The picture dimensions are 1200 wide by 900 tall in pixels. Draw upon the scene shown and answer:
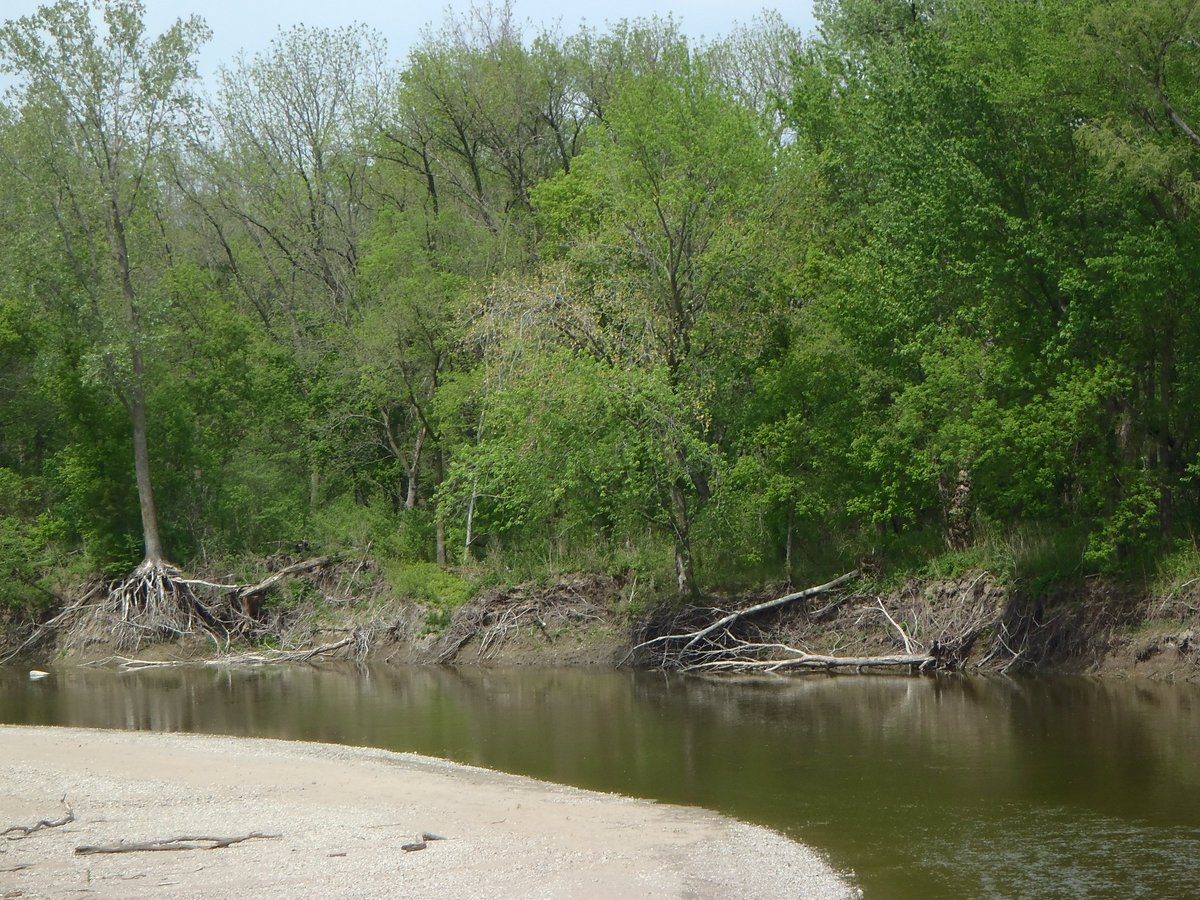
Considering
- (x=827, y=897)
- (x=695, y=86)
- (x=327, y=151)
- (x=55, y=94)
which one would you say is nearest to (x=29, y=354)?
(x=55, y=94)

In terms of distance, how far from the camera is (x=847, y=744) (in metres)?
19.3

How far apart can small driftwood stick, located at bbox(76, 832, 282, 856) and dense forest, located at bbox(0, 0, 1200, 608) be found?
1520 cm

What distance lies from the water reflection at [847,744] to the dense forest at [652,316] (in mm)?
4516

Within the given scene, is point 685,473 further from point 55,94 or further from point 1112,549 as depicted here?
point 55,94

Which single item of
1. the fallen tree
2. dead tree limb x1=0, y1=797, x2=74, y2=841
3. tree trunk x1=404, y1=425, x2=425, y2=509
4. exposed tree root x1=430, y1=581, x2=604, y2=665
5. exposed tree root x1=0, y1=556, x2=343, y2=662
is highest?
tree trunk x1=404, y1=425, x2=425, y2=509

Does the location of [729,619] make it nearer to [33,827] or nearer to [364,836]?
[364,836]

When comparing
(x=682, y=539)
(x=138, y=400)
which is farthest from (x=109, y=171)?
(x=682, y=539)

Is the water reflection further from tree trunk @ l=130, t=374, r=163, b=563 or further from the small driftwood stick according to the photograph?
tree trunk @ l=130, t=374, r=163, b=563

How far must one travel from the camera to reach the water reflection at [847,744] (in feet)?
43.4

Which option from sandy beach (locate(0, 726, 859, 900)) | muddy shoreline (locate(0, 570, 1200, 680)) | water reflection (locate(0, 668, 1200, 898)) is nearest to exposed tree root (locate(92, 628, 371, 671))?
muddy shoreline (locate(0, 570, 1200, 680))

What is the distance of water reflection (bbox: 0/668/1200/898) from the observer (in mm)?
13219

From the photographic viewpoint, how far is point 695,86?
3123 cm

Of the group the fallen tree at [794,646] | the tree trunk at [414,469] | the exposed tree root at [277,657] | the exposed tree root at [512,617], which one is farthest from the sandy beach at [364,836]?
the tree trunk at [414,469]

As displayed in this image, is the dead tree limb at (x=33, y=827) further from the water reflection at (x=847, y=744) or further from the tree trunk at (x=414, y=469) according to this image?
the tree trunk at (x=414, y=469)
